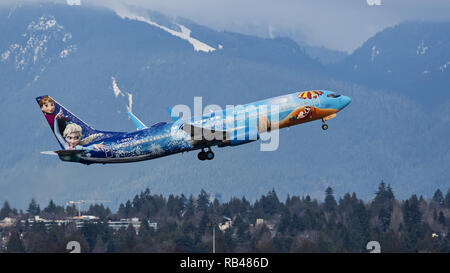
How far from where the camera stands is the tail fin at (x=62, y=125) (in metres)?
130

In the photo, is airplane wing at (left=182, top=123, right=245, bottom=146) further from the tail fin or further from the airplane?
the tail fin

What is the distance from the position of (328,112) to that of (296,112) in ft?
22.0

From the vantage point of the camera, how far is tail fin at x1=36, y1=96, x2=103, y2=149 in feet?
425

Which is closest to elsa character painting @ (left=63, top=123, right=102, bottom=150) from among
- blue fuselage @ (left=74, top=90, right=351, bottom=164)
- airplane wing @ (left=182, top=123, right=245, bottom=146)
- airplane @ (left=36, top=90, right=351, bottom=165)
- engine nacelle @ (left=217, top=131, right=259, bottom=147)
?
airplane @ (left=36, top=90, right=351, bottom=165)

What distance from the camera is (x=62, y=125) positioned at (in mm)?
130375

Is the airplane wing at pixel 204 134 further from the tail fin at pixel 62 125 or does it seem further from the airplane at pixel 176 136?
the tail fin at pixel 62 125

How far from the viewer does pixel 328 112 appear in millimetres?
136375

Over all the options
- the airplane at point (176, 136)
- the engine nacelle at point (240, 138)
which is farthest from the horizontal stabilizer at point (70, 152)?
the engine nacelle at point (240, 138)

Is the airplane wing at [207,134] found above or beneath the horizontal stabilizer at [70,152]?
above

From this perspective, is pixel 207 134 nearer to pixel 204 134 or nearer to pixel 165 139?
pixel 204 134

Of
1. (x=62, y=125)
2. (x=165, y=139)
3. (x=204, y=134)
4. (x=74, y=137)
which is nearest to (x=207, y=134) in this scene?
(x=204, y=134)

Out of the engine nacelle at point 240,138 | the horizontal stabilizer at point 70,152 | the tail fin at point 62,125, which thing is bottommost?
the horizontal stabilizer at point 70,152
